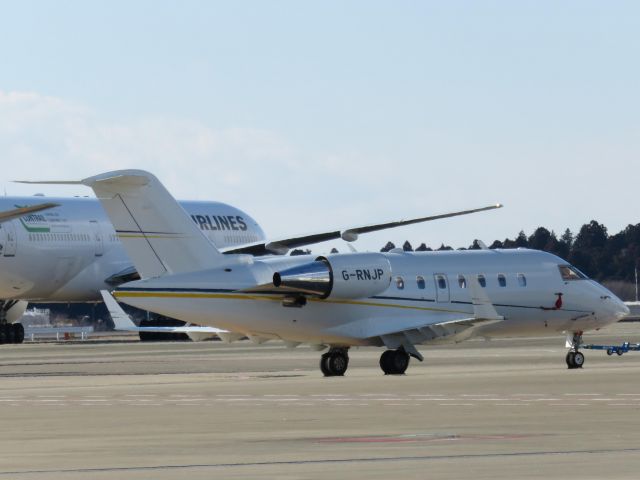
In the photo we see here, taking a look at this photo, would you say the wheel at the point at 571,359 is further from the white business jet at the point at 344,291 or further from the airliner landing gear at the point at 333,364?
the airliner landing gear at the point at 333,364

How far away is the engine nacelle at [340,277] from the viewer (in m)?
36.3

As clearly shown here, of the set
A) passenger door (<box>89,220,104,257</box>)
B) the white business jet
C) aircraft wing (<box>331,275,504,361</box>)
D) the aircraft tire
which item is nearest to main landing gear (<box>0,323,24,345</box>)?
passenger door (<box>89,220,104,257</box>)

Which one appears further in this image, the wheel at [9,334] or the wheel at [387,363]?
the wheel at [9,334]

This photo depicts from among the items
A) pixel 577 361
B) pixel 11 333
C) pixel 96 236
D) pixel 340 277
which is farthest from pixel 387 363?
pixel 11 333

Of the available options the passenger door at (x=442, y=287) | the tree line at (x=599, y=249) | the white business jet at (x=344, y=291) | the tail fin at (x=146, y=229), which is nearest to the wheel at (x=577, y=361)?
the white business jet at (x=344, y=291)

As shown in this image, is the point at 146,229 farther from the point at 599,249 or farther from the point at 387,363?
the point at 599,249

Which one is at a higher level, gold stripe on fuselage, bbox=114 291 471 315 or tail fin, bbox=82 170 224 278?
tail fin, bbox=82 170 224 278

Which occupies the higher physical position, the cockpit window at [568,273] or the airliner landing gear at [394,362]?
the cockpit window at [568,273]

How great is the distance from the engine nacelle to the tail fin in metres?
1.66

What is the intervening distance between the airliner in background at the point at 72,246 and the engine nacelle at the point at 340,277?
23671 mm

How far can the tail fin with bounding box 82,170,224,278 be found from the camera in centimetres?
3581

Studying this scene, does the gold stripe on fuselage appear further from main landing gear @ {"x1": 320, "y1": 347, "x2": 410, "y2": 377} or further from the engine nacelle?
main landing gear @ {"x1": 320, "y1": 347, "x2": 410, "y2": 377}

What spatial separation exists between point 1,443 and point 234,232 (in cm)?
5222

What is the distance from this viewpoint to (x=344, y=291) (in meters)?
37.1
